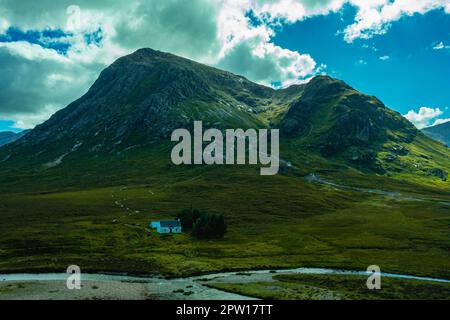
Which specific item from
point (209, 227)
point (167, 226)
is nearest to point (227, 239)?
point (209, 227)

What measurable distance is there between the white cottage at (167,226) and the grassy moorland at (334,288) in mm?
58416

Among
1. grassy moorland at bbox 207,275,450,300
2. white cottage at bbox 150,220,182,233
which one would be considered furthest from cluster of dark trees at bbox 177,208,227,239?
grassy moorland at bbox 207,275,450,300

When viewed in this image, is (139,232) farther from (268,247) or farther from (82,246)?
(268,247)

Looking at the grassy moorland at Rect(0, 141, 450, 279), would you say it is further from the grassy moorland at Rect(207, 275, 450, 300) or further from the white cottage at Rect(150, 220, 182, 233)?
the grassy moorland at Rect(207, 275, 450, 300)

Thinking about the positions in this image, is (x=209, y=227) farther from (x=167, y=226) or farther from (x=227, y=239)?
(x=167, y=226)

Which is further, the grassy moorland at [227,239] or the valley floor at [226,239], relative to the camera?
the grassy moorland at [227,239]

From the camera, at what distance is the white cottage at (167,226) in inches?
5212

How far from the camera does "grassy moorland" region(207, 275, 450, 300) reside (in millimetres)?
67062

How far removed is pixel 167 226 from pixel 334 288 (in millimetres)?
72058

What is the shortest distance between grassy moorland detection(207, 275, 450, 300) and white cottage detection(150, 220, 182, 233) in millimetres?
58416

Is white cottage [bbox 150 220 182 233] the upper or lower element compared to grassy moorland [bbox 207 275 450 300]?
upper

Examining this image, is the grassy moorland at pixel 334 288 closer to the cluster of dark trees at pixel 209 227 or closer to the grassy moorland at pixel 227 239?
the grassy moorland at pixel 227 239

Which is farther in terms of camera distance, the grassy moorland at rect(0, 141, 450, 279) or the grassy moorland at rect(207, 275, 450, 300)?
the grassy moorland at rect(0, 141, 450, 279)

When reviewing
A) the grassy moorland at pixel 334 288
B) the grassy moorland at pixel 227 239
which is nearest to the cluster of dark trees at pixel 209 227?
the grassy moorland at pixel 227 239
